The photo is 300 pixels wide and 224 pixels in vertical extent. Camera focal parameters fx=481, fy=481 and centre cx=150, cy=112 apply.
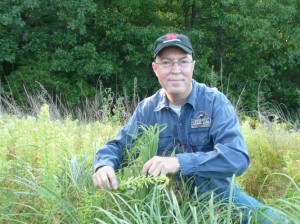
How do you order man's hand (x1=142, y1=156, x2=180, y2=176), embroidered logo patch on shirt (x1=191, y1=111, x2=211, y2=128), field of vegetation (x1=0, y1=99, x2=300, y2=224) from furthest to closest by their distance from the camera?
embroidered logo patch on shirt (x1=191, y1=111, x2=211, y2=128) → man's hand (x1=142, y1=156, x2=180, y2=176) → field of vegetation (x1=0, y1=99, x2=300, y2=224)

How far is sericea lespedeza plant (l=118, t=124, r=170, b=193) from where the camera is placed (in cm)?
237

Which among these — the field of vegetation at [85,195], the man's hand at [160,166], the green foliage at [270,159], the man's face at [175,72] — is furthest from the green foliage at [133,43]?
the man's hand at [160,166]

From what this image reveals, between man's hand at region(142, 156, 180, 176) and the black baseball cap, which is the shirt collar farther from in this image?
man's hand at region(142, 156, 180, 176)

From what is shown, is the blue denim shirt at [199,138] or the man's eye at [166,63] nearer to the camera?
the blue denim shirt at [199,138]

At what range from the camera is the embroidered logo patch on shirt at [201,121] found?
2914 millimetres

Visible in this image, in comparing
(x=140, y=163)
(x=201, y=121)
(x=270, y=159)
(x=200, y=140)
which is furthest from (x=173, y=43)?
(x=270, y=159)

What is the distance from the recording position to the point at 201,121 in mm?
2932

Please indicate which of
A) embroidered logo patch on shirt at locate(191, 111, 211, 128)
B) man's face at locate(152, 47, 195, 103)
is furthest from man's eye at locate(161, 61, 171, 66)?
embroidered logo patch on shirt at locate(191, 111, 211, 128)

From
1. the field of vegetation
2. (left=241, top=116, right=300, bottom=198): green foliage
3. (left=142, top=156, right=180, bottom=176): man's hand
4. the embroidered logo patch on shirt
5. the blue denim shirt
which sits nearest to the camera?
the field of vegetation

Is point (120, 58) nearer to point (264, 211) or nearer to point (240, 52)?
point (240, 52)

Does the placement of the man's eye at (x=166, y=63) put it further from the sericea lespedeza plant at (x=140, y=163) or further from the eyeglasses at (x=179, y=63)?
the sericea lespedeza plant at (x=140, y=163)

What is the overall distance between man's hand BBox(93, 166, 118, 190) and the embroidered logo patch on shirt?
2.08 feet

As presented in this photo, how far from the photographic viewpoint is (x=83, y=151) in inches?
134

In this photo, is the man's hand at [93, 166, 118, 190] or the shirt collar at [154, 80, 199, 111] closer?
the man's hand at [93, 166, 118, 190]
